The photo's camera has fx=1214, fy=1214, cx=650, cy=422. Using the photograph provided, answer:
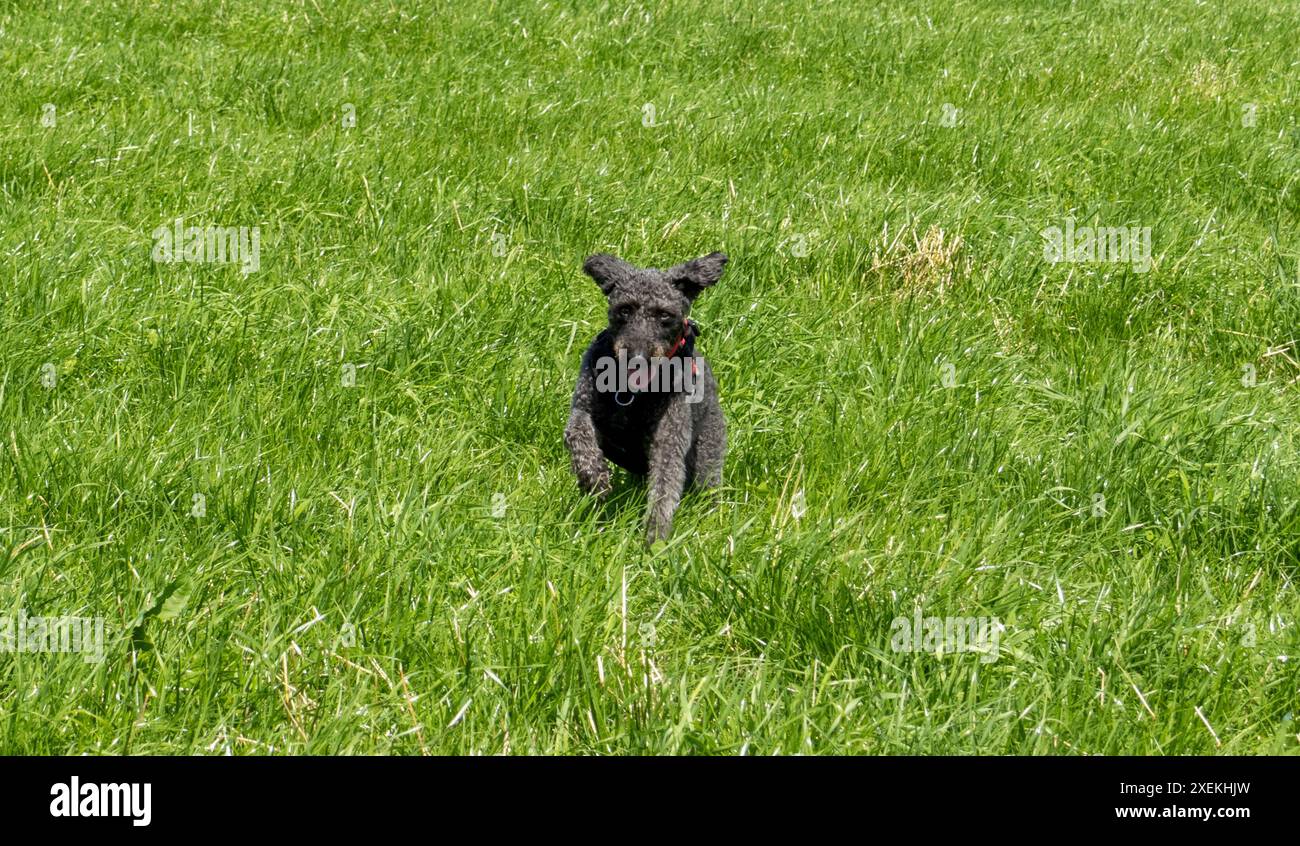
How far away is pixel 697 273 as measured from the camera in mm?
5625

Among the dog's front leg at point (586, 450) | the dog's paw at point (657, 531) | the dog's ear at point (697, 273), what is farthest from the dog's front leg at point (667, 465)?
the dog's ear at point (697, 273)

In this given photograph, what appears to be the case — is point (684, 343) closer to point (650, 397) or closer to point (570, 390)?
point (650, 397)

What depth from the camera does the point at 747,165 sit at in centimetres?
934

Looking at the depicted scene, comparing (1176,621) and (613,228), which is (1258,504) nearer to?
(1176,621)

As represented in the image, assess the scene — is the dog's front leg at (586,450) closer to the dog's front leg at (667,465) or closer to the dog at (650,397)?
the dog at (650,397)

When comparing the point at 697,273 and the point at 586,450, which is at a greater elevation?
the point at 697,273

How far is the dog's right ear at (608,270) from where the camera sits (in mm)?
5486

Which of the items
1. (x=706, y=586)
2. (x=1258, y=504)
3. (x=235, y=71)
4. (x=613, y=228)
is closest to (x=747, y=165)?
(x=613, y=228)

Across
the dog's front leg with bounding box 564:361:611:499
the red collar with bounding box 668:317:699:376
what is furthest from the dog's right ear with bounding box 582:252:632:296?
the dog's front leg with bounding box 564:361:611:499

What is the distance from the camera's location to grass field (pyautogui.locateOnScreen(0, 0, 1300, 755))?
12.1 ft

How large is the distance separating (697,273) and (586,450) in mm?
1071

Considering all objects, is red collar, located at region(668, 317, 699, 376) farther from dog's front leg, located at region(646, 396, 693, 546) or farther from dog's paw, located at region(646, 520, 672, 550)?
dog's paw, located at region(646, 520, 672, 550)

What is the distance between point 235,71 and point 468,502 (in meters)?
6.36

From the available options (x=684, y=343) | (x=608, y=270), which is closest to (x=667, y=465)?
(x=684, y=343)
